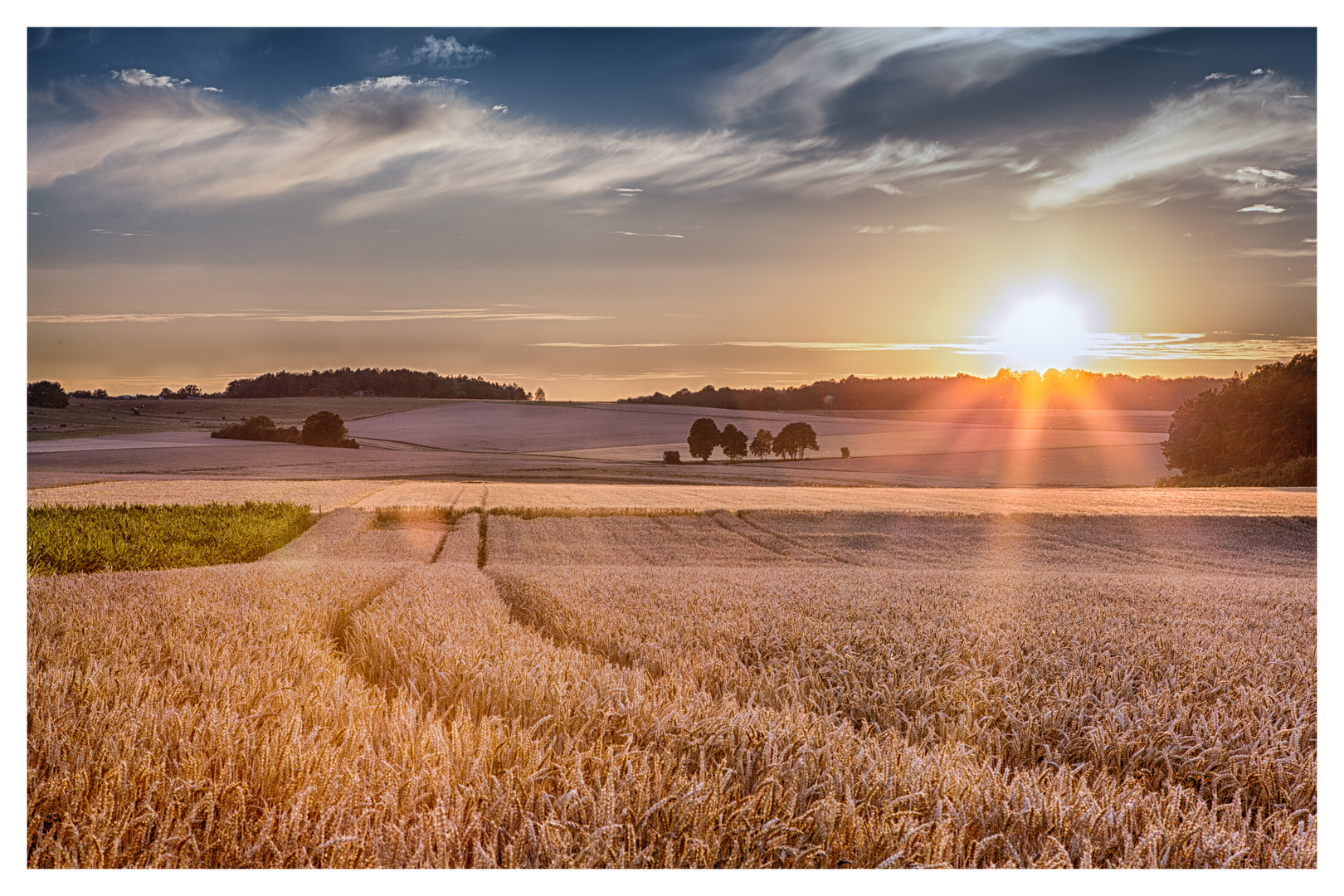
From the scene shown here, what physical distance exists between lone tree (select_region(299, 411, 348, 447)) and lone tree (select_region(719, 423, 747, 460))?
28.5 metres

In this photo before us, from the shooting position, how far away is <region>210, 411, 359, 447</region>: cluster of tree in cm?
5147

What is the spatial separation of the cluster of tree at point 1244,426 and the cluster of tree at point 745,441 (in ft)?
81.2

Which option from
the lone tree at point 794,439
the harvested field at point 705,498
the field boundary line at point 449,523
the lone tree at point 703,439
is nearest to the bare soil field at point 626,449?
Result: the lone tree at point 794,439

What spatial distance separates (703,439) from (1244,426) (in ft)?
112

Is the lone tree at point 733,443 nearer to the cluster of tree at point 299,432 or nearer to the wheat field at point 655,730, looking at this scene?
the cluster of tree at point 299,432

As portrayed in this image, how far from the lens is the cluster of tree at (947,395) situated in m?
21.7

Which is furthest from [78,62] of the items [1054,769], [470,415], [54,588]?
[470,415]

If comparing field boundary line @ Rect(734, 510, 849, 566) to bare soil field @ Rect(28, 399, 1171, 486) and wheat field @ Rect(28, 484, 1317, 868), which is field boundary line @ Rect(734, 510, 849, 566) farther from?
bare soil field @ Rect(28, 399, 1171, 486)

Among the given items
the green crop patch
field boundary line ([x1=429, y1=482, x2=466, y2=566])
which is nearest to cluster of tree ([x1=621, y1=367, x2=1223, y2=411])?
field boundary line ([x1=429, y1=482, x2=466, y2=566])

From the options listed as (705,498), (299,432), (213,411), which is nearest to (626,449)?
(299,432)

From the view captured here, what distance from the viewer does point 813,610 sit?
22.3 feet

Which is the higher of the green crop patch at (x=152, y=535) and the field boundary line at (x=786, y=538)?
the green crop patch at (x=152, y=535)
